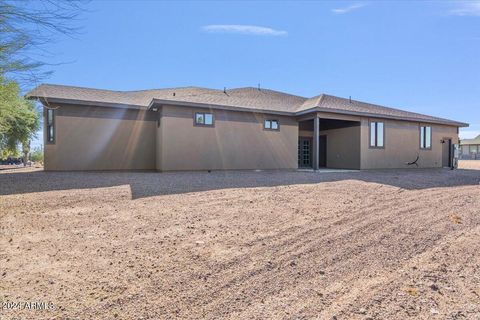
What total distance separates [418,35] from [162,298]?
12.6 meters

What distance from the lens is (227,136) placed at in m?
14.1

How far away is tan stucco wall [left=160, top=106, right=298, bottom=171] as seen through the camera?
1294 cm

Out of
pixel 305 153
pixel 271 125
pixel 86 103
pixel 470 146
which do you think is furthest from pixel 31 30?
pixel 470 146

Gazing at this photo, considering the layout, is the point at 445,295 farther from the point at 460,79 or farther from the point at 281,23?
the point at 460,79

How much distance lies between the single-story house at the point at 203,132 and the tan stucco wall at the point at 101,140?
40 millimetres

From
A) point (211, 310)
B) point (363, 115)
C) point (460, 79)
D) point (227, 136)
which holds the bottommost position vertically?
point (211, 310)

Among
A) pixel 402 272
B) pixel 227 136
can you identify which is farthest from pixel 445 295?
pixel 227 136

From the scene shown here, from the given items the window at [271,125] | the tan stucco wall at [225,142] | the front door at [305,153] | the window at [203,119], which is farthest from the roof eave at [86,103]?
the front door at [305,153]

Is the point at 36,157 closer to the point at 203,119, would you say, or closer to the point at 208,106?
the point at 203,119

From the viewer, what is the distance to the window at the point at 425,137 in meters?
18.0

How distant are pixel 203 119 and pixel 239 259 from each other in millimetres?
10802

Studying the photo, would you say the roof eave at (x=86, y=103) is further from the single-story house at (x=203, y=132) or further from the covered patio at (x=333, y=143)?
the covered patio at (x=333, y=143)

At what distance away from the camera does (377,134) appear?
16.4 m

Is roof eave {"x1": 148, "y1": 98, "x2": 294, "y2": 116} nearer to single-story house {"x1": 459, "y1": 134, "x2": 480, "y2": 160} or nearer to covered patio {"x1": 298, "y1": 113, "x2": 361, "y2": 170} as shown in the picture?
covered patio {"x1": 298, "y1": 113, "x2": 361, "y2": 170}
